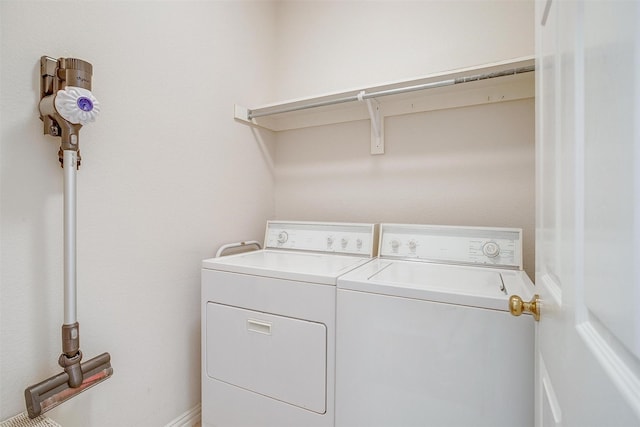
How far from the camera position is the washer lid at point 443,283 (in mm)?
933

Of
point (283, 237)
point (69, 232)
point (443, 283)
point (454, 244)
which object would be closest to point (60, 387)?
point (69, 232)

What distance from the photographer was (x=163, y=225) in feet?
4.56

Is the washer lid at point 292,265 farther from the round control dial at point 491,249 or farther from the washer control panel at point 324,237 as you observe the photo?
the round control dial at point 491,249

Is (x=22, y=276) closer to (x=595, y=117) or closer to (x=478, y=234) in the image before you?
(x=595, y=117)

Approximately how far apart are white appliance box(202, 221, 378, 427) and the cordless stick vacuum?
50 centimetres

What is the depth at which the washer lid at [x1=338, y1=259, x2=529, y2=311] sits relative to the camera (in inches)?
36.7

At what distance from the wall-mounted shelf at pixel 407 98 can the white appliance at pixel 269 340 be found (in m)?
0.89

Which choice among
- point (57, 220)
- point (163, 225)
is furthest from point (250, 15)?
point (57, 220)

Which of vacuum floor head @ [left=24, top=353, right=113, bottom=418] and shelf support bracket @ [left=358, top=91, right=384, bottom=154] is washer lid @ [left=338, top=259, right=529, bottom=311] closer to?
shelf support bracket @ [left=358, top=91, right=384, bottom=154]

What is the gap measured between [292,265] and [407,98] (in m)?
1.16

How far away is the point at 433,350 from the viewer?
3.15 ft

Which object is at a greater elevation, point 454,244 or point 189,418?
point 454,244

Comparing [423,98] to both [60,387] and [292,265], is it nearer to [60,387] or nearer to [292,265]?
[292,265]

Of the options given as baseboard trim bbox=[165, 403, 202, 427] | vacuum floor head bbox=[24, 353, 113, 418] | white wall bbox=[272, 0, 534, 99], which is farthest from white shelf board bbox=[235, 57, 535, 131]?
baseboard trim bbox=[165, 403, 202, 427]
